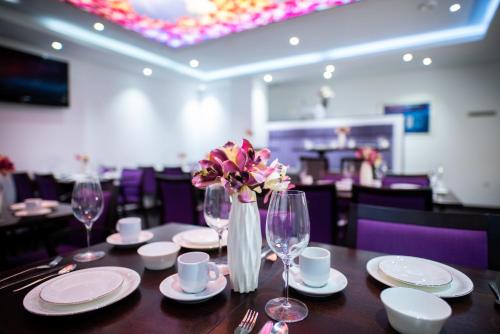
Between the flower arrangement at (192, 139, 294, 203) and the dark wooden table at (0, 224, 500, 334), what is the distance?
0.25 m

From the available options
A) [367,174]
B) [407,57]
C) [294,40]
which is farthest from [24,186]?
[407,57]

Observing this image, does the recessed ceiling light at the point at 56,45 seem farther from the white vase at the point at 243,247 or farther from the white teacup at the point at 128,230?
the white vase at the point at 243,247

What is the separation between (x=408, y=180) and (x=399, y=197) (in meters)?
1.40

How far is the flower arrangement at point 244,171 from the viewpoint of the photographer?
707 millimetres

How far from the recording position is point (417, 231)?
1.02 m

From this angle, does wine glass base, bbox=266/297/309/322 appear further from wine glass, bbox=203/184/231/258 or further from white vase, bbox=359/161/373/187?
white vase, bbox=359/161/373/187

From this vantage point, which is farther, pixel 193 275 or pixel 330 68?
pixel 330 68

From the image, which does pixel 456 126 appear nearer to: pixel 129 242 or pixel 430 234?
pixel 430 234

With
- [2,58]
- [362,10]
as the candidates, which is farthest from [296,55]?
[2,58]

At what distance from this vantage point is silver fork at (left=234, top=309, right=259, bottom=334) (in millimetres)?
562

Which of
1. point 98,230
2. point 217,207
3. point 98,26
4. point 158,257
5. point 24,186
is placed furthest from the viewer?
point 98,26

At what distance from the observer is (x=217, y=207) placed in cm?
94

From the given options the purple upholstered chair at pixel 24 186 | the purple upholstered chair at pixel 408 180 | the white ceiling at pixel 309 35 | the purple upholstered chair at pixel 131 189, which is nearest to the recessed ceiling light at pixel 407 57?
the white ceiling at pixel 309 35

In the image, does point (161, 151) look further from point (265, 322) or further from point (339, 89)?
point (265, 322)
